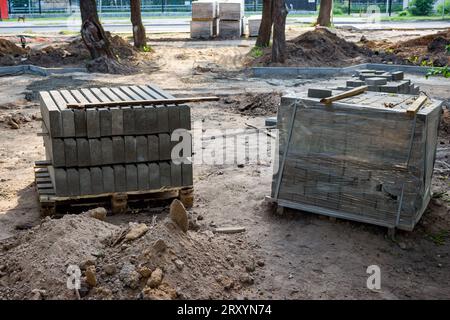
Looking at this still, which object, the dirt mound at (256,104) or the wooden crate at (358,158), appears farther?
the dirt mound at (256,104)

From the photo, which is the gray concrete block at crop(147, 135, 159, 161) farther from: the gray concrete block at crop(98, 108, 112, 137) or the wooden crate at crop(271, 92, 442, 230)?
the wooden crate at crop(271, 92, 442, 230)

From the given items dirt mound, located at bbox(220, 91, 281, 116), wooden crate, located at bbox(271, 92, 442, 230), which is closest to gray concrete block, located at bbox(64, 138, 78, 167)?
wooden crate, located at bbox(271, 92, 442, 230)

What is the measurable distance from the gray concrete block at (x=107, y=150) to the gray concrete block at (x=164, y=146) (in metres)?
0.62

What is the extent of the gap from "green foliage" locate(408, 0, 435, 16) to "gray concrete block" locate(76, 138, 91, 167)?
155 feet

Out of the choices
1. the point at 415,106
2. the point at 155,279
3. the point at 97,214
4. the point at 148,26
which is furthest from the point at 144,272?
the point at 148,26

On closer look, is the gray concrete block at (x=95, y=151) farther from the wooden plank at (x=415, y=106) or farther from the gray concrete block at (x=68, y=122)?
the wooden plank at (x=415, y=106)

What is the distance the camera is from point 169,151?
777 cm

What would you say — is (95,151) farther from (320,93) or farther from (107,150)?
(320,93)

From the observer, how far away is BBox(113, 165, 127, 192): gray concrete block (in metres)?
7.67

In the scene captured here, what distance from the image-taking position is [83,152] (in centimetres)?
747

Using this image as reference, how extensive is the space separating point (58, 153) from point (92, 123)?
0.56 m

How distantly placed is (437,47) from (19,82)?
16.2 m

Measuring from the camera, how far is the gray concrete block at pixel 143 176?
7723mm

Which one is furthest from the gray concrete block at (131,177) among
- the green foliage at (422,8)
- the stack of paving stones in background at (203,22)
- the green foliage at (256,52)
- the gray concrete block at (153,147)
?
the green foliage at (422,8)
